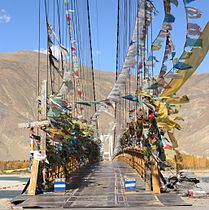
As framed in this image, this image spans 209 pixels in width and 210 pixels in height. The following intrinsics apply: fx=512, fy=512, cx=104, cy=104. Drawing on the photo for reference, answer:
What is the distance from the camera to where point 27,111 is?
124 m

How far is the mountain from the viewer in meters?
98.8

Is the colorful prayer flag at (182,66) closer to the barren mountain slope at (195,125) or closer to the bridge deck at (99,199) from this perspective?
the bridge deck at (99,199)

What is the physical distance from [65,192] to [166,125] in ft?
10.4

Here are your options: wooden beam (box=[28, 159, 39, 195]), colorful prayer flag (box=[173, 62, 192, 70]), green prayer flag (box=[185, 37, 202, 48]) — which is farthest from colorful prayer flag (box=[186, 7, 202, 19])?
wooden beam (box=[28, 159, 39, 195])

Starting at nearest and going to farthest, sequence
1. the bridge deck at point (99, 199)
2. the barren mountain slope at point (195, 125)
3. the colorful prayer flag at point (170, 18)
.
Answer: the bridge deck at point (99, 199) < the colorful prayer flag at point (170, 18) < the barren mountain slope at point (195, 125)

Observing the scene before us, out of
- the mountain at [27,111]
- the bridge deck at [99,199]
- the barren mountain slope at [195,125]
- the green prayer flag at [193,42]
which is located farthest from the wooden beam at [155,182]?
the barren mountain slope at [195,125]

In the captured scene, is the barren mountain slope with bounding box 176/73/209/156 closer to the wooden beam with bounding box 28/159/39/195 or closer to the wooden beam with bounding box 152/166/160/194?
the wooden beam with bounding box 152/166/160/194

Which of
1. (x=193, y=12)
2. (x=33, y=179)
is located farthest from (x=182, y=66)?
(x=33, y=179)

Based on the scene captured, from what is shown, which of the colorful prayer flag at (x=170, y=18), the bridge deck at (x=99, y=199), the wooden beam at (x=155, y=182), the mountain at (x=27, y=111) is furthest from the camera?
the mountain at (x=27, y=111)

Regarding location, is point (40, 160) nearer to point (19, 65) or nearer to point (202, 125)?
point (202, 125)

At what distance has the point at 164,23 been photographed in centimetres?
1255

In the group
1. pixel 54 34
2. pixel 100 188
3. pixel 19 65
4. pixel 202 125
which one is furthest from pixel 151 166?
pixel 19 65

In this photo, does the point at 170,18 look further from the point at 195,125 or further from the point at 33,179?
the point at 195,125

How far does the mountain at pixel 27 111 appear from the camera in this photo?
98812mm
